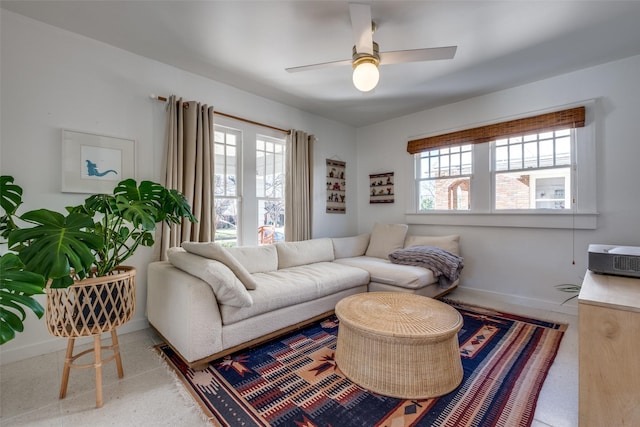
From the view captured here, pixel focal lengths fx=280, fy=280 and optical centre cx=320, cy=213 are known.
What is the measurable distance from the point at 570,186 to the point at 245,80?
3.68 metres

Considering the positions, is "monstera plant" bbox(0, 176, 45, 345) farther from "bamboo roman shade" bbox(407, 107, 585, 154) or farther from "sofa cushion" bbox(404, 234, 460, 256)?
"bamboo roman shade" bbox(407, 107, 585, 154)

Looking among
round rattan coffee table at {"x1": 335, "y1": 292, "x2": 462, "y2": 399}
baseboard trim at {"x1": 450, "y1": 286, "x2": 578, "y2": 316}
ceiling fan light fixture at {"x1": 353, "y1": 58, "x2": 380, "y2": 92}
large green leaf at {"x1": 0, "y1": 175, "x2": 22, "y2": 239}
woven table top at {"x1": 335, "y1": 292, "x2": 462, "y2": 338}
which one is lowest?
baseboard trim at {"x1": 450, "y1": 286, "x2": 578, "y2": 316}

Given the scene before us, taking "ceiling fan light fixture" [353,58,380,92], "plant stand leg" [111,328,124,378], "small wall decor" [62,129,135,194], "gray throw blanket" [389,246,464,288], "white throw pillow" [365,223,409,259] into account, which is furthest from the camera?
"white throw pillow" [365,223,409,259]

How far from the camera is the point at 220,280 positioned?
1906mm

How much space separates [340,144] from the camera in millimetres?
4637

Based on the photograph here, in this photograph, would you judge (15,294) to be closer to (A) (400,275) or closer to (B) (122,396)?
(B) (122,396)

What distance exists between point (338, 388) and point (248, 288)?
3.25 feet

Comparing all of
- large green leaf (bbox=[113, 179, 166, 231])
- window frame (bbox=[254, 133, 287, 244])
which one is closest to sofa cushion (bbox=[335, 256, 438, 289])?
window frame (bbox=[254, 133, 287, 244])

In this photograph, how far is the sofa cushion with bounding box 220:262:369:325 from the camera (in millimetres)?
2129

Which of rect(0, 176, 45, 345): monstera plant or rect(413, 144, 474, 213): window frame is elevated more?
rect(413, 144, 474, 213): window frame

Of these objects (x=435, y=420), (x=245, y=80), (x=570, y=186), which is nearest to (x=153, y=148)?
(x=245, y=80)

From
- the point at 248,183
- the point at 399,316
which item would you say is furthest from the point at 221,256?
the point at 248,183

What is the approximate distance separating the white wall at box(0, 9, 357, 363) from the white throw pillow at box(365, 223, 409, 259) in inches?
109

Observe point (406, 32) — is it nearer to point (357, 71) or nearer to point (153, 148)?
point (357, 71)
